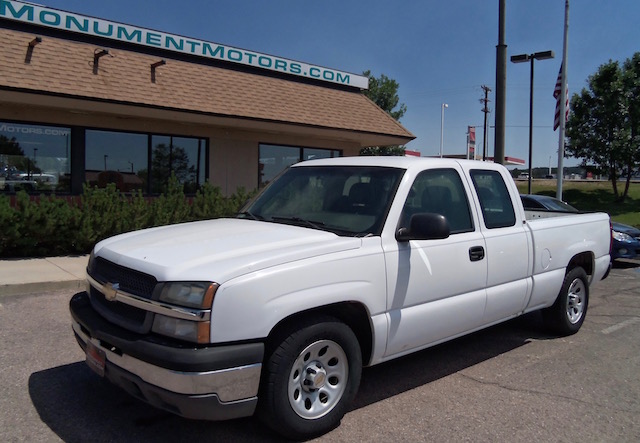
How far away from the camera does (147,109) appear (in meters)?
11.1

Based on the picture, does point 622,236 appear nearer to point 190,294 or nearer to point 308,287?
point 308,287

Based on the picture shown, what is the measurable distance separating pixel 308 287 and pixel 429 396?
5.46ft

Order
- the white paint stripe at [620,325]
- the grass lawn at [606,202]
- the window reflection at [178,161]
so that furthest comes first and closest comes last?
the grass lawn at [606,202] → the window reflection at [178,161] → the white paint stripe at [620,325]

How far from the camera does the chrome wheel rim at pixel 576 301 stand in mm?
6045

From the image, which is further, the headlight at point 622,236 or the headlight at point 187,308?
the headlight at point 622,236

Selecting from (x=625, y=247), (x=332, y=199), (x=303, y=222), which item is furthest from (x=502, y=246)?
(x=625, y=247)

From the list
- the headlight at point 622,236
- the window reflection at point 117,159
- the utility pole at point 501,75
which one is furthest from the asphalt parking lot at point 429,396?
the utility pole at point 501,75

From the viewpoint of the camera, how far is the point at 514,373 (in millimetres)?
4852

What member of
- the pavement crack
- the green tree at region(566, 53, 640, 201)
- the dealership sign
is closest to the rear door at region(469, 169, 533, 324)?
the pavement crack

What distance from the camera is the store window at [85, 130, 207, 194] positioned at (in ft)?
39.2

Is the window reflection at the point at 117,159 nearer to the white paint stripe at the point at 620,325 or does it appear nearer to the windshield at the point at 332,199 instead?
the windshield at the point at 332,199

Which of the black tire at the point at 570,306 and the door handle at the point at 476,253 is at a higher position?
the door handle at the point at 476,253

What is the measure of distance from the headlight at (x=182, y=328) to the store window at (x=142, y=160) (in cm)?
870

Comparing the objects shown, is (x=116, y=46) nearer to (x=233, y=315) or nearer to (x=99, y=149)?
(x=99, y=149)
